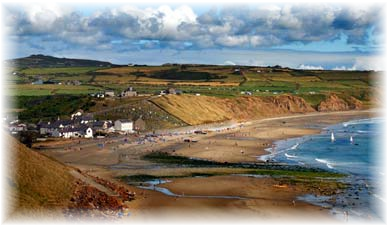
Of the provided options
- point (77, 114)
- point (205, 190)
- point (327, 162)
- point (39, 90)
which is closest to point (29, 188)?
point (205, 190)

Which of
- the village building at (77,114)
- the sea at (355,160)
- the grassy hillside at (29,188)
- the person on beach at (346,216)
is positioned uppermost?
the grassy hillside at (29,188)

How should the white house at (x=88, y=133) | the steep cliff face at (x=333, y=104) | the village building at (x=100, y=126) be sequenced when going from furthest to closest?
1. the steep cliff face at (x=333, y=104)
2. the village building at (x=100, y=126)
3. the white house at (x=88, y=133)

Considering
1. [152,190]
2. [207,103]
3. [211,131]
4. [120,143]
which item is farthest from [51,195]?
[207,103]

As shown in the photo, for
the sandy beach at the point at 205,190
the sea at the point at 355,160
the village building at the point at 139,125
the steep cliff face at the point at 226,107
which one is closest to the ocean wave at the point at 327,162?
the sea at the point at 355,160

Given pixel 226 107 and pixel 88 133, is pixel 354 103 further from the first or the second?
pixel 88 133

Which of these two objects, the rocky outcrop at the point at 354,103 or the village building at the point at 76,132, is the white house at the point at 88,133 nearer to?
the village building at the point at 76,132

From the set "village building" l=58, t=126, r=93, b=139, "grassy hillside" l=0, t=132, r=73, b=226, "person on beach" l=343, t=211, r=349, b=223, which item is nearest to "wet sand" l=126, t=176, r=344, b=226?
"person on beach" l=343, t=211, r=349, b=223

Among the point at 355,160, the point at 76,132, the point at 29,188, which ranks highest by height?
the point at 29,188
